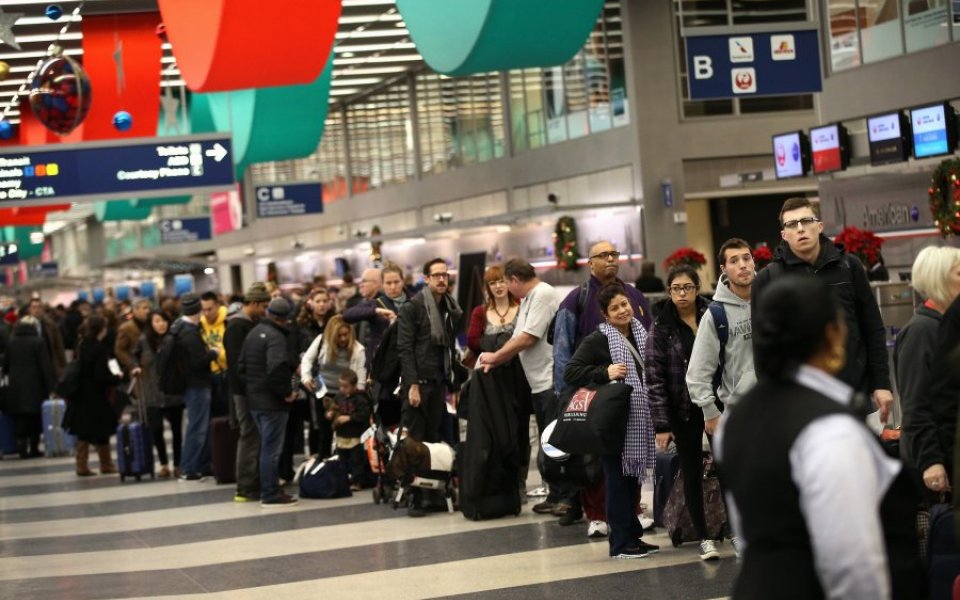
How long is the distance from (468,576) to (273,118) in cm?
1528

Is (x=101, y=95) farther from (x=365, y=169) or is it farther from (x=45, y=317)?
(x=365, y=169)

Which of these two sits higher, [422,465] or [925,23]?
[925,23]

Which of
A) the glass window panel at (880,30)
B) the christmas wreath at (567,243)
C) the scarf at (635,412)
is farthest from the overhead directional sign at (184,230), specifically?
the scarf at (635,412)

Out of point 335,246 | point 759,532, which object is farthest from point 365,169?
point 759,532

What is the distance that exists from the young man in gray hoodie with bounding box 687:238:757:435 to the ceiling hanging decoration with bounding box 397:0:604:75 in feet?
18.3

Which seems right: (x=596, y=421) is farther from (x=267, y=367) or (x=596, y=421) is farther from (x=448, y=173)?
(x=448, y=173)

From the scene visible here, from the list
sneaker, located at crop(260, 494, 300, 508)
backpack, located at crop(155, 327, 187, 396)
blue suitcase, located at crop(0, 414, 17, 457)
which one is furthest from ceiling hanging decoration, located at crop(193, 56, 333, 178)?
sneaker, located at crop(260, 494, 300, 508)

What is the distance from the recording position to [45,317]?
19719mm

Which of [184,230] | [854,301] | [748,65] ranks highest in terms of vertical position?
[184,230]

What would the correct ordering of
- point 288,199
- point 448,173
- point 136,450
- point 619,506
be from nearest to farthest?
point 619,506, point 136,450, point 288,199, point 448,173

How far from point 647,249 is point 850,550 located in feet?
78.5

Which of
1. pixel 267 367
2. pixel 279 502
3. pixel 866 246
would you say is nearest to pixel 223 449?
pixel 279 502

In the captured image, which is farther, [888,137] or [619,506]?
[888,137]

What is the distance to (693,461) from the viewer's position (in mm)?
7863
